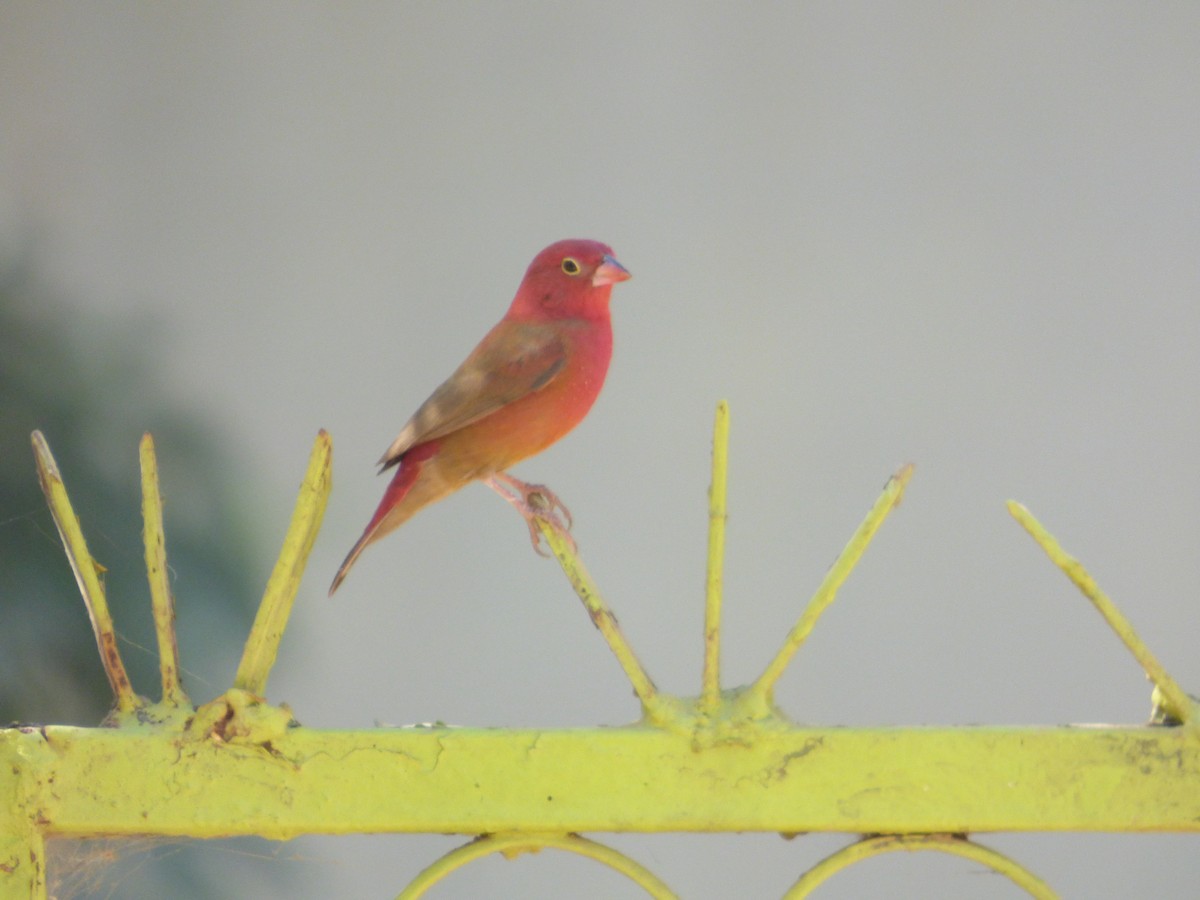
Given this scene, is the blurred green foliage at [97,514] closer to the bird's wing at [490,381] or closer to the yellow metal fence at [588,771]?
the bird's wing at [490,381]

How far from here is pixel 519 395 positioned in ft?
4.44

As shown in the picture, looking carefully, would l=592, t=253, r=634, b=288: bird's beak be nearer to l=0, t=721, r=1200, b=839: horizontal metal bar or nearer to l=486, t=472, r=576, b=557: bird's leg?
l=486, t=472, r=576, b=557: bird's leg

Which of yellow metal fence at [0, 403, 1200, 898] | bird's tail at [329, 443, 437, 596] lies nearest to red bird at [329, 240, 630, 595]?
bird's tail at [329, 443, 437, 596]

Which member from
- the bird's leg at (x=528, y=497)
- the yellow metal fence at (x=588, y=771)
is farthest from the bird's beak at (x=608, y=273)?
the yellow metal fence at (x=588, y=771)

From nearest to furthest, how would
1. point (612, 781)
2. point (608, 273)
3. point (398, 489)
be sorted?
point (612, 781) < point (398, 489) < point (608, 273)

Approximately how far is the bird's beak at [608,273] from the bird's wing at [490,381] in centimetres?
7

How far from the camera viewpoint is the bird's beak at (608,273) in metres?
1.41

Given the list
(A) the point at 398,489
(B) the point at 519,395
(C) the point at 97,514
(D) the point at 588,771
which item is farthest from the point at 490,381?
(C) the point at 97,514

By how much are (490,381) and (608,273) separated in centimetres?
18

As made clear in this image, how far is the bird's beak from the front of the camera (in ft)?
4.64

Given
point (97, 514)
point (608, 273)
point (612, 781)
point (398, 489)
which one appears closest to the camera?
point (612, 781)

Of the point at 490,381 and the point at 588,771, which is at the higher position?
the point at 490,381

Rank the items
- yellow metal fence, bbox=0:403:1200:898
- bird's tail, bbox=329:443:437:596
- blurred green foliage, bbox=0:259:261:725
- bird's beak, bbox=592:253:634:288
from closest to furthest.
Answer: yellow metal fence, bbox=0:403:1200:898 < bird's tail, bbox=329:443:437:596 < bird's beak, bbox=592:253:634:288 < blurred green foliage, bbox=0:259:261:725

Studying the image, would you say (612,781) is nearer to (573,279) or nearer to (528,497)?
(528,497)
